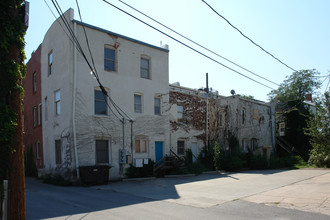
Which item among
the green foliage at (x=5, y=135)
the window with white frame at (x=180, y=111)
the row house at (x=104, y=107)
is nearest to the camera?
the green foliage at (x=5, y=135)

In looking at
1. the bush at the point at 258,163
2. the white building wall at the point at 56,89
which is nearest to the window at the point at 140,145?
the white building wall at the point at 56,89

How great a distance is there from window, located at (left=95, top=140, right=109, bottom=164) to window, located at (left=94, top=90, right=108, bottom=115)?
5.73 feet

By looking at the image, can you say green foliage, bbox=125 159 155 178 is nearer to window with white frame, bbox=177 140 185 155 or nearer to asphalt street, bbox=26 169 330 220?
window with white frame, bbox=177 140 185 155

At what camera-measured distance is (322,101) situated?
1902cm

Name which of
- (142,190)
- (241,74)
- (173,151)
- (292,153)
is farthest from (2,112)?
→ (292,153)

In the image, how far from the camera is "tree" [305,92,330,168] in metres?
18.6

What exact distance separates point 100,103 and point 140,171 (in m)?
4.81

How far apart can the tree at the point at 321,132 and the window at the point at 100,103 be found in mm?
14074

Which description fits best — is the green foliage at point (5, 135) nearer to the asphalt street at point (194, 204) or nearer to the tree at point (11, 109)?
the tree at point (11, 109)

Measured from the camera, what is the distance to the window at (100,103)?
1672 cm

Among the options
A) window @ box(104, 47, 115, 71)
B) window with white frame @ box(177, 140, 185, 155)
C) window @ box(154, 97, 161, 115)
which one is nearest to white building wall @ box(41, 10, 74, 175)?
window @ box(104, 47, 115, 71)

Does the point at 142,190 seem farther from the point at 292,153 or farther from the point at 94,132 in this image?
the point at 292,153

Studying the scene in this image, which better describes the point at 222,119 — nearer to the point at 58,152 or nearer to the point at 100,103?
the point at 100,103

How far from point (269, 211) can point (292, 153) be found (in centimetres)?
2288
